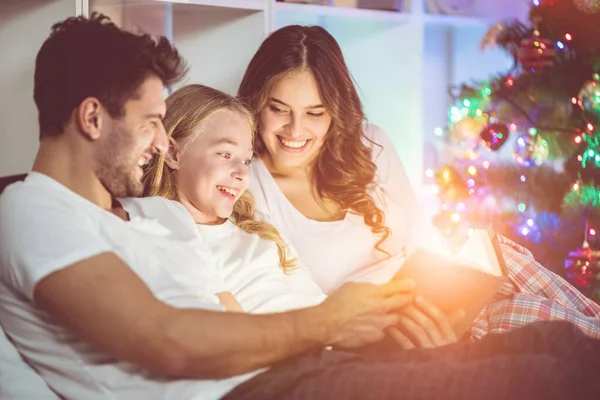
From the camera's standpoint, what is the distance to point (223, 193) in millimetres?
1383

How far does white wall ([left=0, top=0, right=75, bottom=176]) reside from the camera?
5.12 ft

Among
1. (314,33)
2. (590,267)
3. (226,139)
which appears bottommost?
(590,267)

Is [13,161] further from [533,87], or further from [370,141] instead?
Result: [533,87]

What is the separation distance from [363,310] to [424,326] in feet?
0.37

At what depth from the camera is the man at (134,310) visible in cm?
97

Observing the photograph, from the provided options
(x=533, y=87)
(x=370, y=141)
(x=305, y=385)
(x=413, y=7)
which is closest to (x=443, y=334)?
(x=305, y=385)

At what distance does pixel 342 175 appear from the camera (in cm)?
166

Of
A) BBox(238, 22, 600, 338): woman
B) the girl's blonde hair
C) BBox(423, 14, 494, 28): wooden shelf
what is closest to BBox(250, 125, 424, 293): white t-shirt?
BBox(238, 22, 600, 338): woman

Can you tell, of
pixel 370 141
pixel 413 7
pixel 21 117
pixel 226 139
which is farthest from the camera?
pixel 413 7

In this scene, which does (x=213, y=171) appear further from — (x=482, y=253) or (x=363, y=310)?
(x=482, y=253)

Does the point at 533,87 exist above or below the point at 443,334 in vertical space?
above

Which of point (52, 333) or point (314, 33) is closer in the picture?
point (52, 333)

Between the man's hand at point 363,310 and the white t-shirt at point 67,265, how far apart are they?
148 mm

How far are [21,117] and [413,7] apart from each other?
1.17 meters
